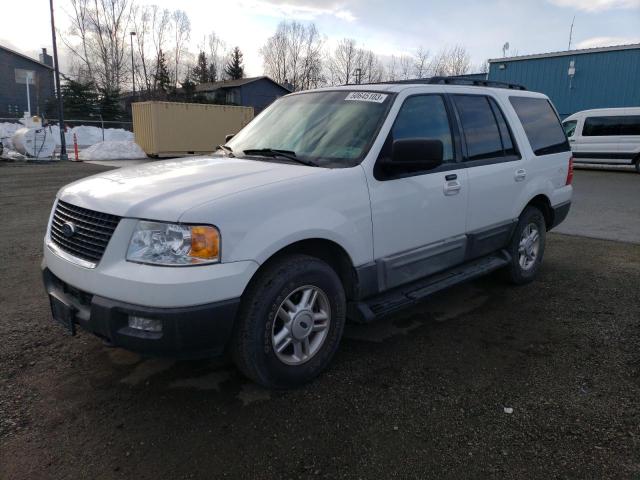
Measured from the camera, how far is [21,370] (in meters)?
3.28

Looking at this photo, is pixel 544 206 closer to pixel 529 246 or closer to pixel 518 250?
pixel 529 246

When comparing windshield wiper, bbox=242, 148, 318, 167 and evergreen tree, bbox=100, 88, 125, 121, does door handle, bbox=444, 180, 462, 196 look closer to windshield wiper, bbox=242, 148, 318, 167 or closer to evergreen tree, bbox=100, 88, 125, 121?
windshield wiper, bbox=242, 148, 318, 167

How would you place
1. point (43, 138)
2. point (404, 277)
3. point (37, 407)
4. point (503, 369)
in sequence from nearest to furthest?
point (37, 407) → point (503, 369) → point (404, 277) → point (43, 138)

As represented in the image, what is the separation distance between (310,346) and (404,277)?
0.95 metres

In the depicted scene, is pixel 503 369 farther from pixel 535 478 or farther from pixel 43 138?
pixel 43 138

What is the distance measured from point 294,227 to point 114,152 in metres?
Result: 22.2

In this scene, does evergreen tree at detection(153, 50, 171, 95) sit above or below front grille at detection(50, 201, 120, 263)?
above

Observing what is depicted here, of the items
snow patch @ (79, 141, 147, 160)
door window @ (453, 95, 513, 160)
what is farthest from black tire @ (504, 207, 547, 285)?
snow patch @ (79, 141, 147, 160)

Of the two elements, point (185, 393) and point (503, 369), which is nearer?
point (185, 393)

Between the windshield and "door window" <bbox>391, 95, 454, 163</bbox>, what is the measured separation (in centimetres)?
16

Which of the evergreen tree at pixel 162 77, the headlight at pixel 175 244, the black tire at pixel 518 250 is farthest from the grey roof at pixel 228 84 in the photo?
the headlight at pixel 175 244

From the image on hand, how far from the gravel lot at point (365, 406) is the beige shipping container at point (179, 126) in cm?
1950

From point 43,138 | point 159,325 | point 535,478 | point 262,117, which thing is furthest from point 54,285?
point 43,138

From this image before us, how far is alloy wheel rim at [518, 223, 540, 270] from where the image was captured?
200 inches
